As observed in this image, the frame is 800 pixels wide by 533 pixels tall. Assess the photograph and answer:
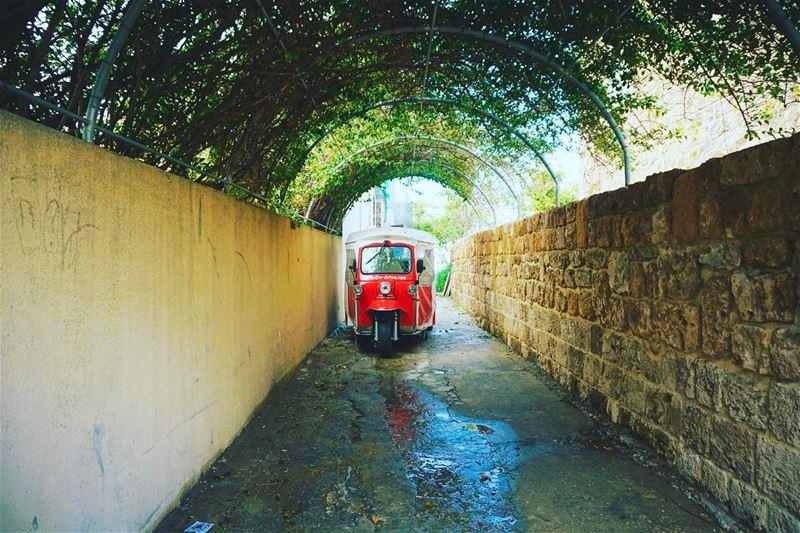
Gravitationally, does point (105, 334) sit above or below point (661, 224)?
below

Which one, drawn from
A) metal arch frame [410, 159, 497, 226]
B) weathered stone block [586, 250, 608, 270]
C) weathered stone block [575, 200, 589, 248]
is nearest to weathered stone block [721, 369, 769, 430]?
weathered stone block [586, 250, 608, 270]

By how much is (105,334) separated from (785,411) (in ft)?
11.1

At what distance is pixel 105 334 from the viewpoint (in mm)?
2379

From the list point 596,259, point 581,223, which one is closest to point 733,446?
point 596,259

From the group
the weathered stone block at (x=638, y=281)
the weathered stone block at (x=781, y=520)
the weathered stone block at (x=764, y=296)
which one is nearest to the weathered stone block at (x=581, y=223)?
the weathered stone block at (x=638, y=281)

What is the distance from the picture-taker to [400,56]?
5.94 m

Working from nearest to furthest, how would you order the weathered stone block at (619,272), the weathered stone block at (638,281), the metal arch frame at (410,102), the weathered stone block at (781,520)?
the weathered stone block at (781,520) → the weathered stone block at (638,281) → the weathered stone block at (619,272) → the metal arch frame at (410,102)

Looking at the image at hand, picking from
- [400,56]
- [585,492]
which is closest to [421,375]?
[585,492]

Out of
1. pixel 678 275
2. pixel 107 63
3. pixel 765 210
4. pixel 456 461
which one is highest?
pixel 107 63

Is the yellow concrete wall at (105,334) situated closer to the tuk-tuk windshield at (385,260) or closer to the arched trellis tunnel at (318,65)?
the arched trellis tunnel at (318,65)

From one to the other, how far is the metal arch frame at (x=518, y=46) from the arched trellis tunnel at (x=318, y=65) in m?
0.02

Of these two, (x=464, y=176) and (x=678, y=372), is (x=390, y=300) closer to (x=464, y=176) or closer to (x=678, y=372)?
(x=678, y=372)

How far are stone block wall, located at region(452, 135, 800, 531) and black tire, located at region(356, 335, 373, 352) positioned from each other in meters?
4.00

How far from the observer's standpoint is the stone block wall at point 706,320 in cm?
258
